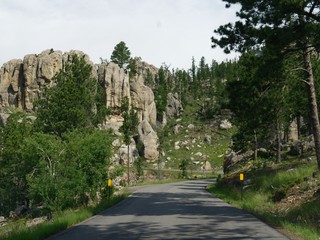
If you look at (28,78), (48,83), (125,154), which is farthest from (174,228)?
(28,78)

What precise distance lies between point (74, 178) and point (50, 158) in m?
4.74

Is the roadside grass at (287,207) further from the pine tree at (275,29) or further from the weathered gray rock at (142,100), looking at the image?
the weathered gray rock at (142,100)

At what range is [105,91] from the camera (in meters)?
99.9

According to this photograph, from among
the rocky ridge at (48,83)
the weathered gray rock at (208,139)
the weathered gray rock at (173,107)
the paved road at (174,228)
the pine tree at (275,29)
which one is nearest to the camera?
the paved road at (174,228)

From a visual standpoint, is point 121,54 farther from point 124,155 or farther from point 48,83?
point 124,155

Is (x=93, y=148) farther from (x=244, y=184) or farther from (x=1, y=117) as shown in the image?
(x=1, y=117)

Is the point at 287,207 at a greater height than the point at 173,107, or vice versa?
the point at 173,107

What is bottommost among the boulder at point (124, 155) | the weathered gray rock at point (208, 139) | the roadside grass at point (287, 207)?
the roadside grass at point (287, 207)

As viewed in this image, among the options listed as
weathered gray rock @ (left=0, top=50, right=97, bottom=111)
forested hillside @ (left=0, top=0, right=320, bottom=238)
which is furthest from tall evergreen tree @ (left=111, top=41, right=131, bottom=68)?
weathered gray rock @ (left=0, top=50, right=97, bottom=111)

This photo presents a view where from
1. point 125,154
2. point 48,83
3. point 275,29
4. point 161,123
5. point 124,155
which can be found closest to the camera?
point 275,29

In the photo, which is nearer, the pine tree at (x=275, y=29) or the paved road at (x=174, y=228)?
the paved road at (x=174, y=228)

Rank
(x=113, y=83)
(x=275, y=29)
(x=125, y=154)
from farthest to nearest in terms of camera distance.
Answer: (x=113, y=83) < (x=125, y=154) < (x=275, y=29)

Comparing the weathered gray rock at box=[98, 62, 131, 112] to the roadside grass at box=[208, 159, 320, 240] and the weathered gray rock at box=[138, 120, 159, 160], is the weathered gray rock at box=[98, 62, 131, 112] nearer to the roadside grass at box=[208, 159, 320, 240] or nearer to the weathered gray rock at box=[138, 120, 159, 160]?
the weathered gray rock at box=[138, 120, 159, 160]

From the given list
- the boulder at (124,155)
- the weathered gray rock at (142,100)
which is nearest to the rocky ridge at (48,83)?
the weathered gray rock at (142,100)
